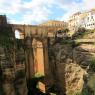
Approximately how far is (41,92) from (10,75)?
55.2ft

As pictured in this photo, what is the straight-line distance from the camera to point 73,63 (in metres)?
44.3

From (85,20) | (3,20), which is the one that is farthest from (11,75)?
(85,20)

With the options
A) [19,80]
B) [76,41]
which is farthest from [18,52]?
[76,41]

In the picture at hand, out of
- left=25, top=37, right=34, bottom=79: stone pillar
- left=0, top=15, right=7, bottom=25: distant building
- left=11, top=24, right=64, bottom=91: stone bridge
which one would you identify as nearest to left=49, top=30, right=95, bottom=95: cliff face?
left=11, top=24, right=64, bottom=91: stone bridge

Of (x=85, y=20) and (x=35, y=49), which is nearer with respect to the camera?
(x=35, y=49)

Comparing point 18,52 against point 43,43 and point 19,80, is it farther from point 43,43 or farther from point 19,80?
point 43,43

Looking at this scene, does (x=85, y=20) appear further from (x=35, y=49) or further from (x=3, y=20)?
(x=3, y=20)

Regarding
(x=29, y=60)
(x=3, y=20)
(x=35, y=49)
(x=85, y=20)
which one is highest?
(x=85, y=20)

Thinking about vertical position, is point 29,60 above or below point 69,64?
above

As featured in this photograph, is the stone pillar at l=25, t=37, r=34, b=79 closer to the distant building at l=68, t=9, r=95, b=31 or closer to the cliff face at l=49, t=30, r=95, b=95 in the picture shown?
the cliff face at l=49, t=30, r=95, b=95

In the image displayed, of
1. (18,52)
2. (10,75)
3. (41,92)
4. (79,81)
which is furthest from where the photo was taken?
(41,92)

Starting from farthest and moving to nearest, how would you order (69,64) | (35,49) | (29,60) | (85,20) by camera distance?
(85,20) → (35,49) → (29,60) → (69,64)

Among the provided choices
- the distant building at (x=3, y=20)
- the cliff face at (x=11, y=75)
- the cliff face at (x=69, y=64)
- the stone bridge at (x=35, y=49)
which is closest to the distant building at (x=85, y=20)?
the stone bridge at (x=35, y=49)

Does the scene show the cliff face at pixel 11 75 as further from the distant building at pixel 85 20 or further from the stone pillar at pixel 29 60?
the distant building at pixel 85 20
